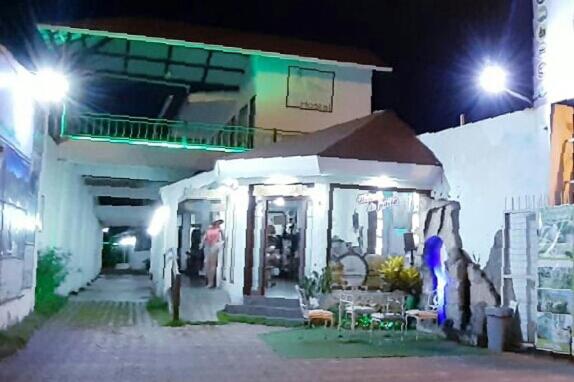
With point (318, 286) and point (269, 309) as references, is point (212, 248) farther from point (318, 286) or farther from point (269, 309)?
point (318, 286)

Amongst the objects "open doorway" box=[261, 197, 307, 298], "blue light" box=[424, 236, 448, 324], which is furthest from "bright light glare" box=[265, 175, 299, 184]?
"blue light" box=[424, 236, 448, 324]

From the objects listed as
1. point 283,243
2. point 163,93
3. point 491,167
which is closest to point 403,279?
point 491,167

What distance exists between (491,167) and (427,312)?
2.77 meters

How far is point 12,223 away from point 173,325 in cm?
331

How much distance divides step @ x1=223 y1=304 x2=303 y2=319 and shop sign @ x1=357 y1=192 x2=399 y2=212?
504 cm

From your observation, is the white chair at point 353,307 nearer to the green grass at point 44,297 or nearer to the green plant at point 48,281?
the green grass at point 44,297

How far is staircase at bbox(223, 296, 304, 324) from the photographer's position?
1228 cm

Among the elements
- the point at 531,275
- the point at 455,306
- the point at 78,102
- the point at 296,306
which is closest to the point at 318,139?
the point at 296,306

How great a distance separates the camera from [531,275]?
9.71 metres

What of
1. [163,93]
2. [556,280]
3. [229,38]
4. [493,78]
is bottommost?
[556,280]

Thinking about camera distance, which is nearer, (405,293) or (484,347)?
(484,347)

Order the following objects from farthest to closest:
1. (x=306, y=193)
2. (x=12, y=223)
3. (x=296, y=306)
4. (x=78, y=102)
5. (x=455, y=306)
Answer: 1. (x=78, y=102)
2. (x=306, y=193)
3. (x=296, y=306)
4. (x=455, y=306)
5. (x=12, y=223)

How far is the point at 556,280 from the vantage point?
29.7ft

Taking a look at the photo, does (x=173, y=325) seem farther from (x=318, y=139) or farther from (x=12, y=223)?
(x=318, y=139)
